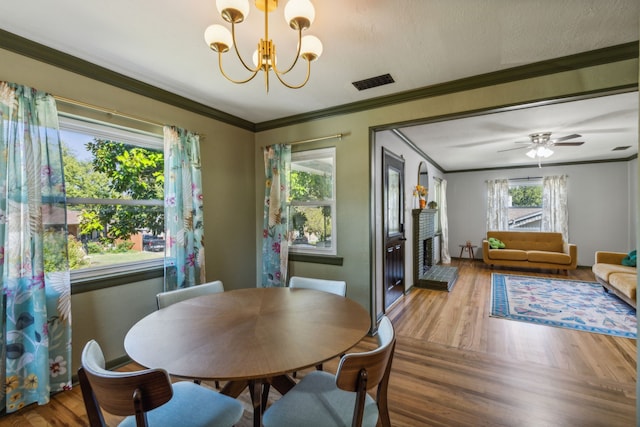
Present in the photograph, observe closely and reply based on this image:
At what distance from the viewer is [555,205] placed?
22.0ft

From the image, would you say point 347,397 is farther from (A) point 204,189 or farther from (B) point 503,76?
(B) point 503,76

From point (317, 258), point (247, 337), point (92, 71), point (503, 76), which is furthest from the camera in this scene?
point (317, 258)

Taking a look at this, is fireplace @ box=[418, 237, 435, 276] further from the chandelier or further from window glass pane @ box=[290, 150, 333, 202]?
the chandelier

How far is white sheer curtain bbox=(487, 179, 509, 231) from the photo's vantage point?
286 inches

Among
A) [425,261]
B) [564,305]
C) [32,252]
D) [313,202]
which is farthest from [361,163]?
[564,305]

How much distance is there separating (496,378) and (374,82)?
267cm

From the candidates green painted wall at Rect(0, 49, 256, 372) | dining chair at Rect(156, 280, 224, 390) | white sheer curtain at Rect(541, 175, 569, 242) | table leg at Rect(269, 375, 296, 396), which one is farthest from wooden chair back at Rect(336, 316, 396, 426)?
white sheer curtain at Rect(541, 175, 569, 242)

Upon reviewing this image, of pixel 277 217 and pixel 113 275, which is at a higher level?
pixel 277 217

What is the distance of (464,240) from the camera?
25.5 ft

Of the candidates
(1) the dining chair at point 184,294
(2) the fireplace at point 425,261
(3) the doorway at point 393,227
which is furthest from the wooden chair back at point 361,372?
(2) the fireplace at point 425,261

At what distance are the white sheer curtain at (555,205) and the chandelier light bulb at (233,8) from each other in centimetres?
799

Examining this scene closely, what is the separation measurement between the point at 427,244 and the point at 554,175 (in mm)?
3805

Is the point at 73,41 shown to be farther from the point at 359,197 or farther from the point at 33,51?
the point at 359,197

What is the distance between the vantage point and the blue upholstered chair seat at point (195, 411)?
1192 mm
